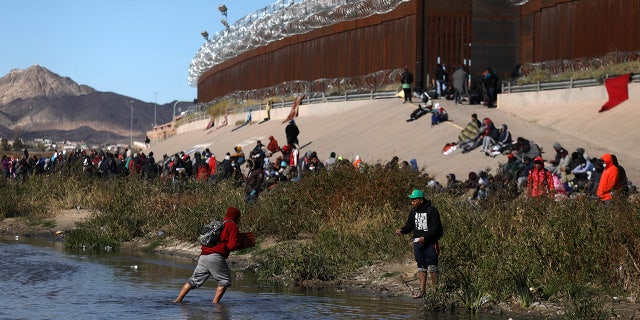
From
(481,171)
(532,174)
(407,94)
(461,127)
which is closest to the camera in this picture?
(532,174)

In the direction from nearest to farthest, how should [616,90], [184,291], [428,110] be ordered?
[184,291]
[616,90]
[428,110]

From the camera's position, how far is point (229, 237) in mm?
14156

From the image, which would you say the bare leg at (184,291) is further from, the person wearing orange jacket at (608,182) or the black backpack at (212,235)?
the person wearing orange jacket at (608,182)

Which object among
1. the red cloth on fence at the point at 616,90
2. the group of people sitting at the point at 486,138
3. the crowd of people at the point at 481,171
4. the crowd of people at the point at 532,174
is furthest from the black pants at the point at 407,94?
the red cloth on fence at the point at 616,90

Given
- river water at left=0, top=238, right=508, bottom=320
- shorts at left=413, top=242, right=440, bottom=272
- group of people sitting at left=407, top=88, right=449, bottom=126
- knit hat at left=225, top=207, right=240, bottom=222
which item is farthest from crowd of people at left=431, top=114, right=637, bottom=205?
knit hat at left=225, top=207, right=240, bottom=222

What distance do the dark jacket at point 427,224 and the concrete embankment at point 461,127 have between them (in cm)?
822

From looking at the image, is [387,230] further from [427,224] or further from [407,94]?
[407,94]

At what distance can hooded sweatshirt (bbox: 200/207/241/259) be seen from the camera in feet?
46.4

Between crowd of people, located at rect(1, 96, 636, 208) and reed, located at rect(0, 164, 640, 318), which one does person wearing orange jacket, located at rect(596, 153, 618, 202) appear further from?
reed, located at rect(0, 164, 640, 318)

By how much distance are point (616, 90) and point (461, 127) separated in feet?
14.5

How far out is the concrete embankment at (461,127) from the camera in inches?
1145

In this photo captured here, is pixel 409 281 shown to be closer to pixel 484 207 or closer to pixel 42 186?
pixel 484 207

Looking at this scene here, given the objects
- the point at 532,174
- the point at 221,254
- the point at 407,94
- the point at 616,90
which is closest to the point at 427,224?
the point at 221,254

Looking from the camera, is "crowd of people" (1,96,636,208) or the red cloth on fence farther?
the red cloth on fence
